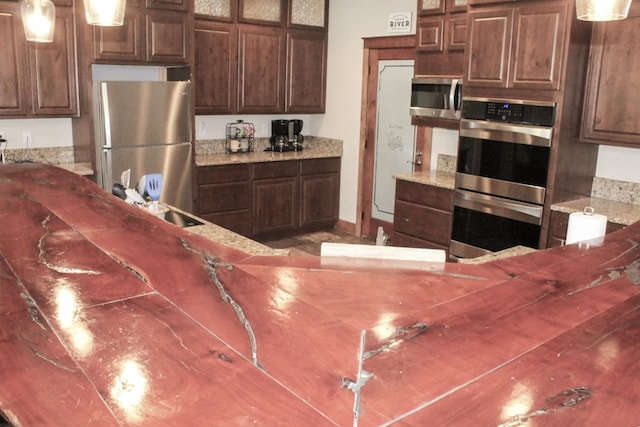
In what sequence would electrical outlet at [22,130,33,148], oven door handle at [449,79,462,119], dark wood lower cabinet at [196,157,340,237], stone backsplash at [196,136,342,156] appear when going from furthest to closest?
stone backsplash at [196,136,342,156] → dark wood lower cabinet at [196,157,340,237] → electrical outlet at [22,130,33,148] → oven door handle at [449,79,462,119]

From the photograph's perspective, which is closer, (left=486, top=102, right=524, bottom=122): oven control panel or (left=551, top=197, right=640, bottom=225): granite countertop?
(left=551, top=197, right=640, bottom=225): granite countertop

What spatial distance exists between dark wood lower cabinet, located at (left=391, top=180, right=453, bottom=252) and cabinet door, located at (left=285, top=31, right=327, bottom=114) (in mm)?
1970

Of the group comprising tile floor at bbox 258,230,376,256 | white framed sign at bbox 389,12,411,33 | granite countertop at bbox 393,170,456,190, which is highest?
white framed sign at bbox 389,12,411,33

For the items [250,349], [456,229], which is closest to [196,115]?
[456,229]

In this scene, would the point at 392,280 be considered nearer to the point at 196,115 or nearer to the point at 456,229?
the point at 456,229

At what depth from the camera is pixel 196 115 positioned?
6055mm

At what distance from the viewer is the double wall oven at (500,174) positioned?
4.10m

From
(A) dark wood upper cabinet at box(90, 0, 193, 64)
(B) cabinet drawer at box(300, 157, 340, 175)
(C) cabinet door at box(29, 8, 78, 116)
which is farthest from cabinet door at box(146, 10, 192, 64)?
(B) cabinet drawer at box(300, 157, 340, 175)

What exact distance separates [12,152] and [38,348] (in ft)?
15.4

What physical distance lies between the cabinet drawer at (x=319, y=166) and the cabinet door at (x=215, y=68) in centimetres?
100

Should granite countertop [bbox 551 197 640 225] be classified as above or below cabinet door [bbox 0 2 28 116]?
below

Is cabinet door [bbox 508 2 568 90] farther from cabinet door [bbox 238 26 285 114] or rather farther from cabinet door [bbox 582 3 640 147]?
cabinet door [bbox 238 26 285 114]

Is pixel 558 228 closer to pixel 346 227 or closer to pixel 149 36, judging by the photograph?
pixel 346 227

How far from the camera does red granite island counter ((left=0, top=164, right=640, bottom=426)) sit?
2.92 ft
